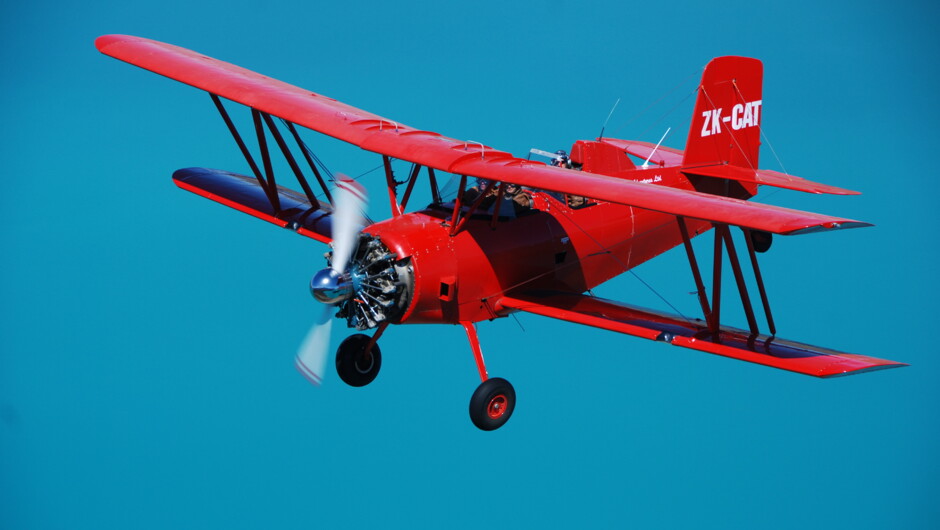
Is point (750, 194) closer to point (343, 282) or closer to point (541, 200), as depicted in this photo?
point (541, 200)

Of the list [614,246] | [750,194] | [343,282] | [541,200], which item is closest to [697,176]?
[750,194]

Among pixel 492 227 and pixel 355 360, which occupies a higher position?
pixel 492 227

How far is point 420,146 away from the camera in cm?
1291

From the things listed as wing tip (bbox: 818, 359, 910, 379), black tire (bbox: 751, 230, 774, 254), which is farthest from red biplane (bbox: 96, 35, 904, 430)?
black tire (bbox: 751, 230, 774, 254)

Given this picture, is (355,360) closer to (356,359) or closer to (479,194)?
(356,359)

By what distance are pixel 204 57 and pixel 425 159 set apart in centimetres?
501

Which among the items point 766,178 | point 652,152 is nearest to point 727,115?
point 652,152

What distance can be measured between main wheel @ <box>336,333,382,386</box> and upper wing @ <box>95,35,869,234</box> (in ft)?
8.19

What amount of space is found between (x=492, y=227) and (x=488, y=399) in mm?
1998

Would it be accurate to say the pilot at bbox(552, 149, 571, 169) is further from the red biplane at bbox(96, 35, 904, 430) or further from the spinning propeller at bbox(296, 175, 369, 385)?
the spinning propeller at bbox(296, 175, 369, 385)

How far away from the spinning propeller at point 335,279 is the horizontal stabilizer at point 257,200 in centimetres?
183

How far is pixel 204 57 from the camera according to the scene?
52.5 ft

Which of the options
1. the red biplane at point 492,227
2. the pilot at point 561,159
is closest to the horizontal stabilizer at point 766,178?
the red biplane at point 492,227

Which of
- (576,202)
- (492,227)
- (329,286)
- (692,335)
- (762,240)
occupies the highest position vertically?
(762,240)
